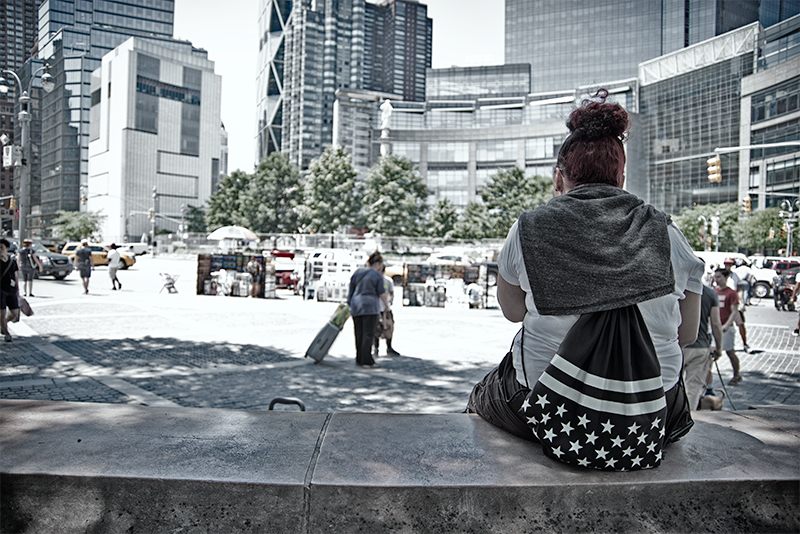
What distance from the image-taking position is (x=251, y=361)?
908 centimetres

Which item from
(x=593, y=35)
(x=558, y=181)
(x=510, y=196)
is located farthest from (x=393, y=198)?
(x=593, y=35)

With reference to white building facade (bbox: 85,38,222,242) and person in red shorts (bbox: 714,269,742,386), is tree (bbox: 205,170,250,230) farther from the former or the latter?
person in red shorts (bbox: 714,269,742,386)

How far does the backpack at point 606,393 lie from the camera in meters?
1.97

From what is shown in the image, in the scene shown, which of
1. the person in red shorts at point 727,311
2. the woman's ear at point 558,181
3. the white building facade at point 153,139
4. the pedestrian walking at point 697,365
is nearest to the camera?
the woman's ear at point 558,181

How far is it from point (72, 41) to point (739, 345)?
14954 mm

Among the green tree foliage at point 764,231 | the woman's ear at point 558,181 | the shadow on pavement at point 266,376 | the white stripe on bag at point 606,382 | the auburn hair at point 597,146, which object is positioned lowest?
the shadow on pavement at point 266,376

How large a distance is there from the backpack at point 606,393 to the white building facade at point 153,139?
3974 inches

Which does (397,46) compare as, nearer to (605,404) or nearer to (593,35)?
(593,35)

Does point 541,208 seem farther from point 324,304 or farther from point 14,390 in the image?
point 324,304

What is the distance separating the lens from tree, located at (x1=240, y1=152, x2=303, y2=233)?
57.3 meters

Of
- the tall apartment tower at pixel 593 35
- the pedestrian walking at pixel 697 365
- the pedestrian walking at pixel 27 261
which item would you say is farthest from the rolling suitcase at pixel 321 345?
the tall apartment tower at pixel 593 35

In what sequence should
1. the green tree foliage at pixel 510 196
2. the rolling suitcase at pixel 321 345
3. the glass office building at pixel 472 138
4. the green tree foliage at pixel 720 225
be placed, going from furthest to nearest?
the glass office building at pixel 472 138 → the green tree foliage at pixel 720 225 → the green tree foliage at pixel 510 196 → the rolling suitcase at pixel 321 345

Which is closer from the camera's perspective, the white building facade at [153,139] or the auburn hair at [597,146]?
the auburn hair at [597,146]

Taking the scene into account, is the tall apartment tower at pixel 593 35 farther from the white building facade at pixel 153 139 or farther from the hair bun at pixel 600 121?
the hair bun at pixel 600 121
